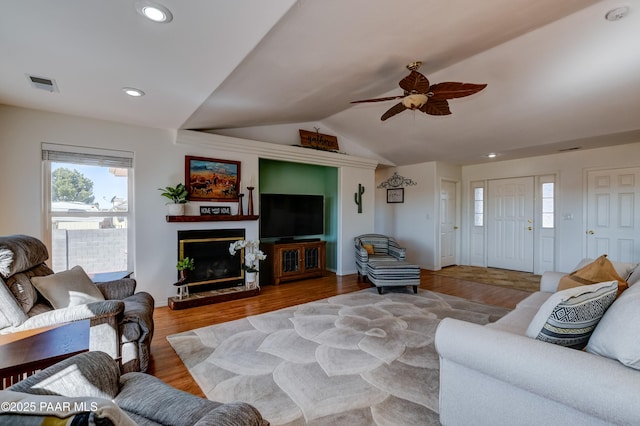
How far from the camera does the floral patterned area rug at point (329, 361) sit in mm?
1747

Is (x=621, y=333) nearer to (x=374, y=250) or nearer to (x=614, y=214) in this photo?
(x=374, y=250)

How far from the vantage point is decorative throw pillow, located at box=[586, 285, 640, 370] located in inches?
43.2

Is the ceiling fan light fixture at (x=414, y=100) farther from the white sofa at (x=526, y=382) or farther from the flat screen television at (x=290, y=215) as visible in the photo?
the flat screen television at (x=290, y=215)

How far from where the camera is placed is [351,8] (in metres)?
1.82

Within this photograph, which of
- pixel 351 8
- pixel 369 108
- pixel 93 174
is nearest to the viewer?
pixel 351 8

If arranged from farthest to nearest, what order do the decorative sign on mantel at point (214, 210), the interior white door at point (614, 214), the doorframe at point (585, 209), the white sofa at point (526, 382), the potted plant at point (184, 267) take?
1. the doorframe at point (585, 209)
2. the interior white door at point (614, 214)
3. the decorative sign on mantel at point (214, 210)
4. the potted plant at point (184, 267)
5. the white sofa at point (526, 382)

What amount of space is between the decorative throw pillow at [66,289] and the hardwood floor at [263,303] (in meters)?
0.73

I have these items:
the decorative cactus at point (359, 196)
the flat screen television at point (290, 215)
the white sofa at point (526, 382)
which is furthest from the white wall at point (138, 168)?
the white sofa at point (526, 382)

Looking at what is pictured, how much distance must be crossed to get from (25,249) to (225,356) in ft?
5.42

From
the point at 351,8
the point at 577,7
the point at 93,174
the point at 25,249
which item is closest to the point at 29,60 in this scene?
the point at 25,249

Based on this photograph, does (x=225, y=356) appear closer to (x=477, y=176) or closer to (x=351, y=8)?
(x=351, y=8)

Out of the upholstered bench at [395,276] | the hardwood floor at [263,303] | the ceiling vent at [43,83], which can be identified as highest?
the ceiling vent at [43,83]

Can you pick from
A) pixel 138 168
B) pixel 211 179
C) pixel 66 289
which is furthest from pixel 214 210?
pixel 66 289

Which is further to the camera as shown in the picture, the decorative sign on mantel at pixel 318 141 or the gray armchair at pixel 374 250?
the decorative sign on mantel at pixel 318 141
